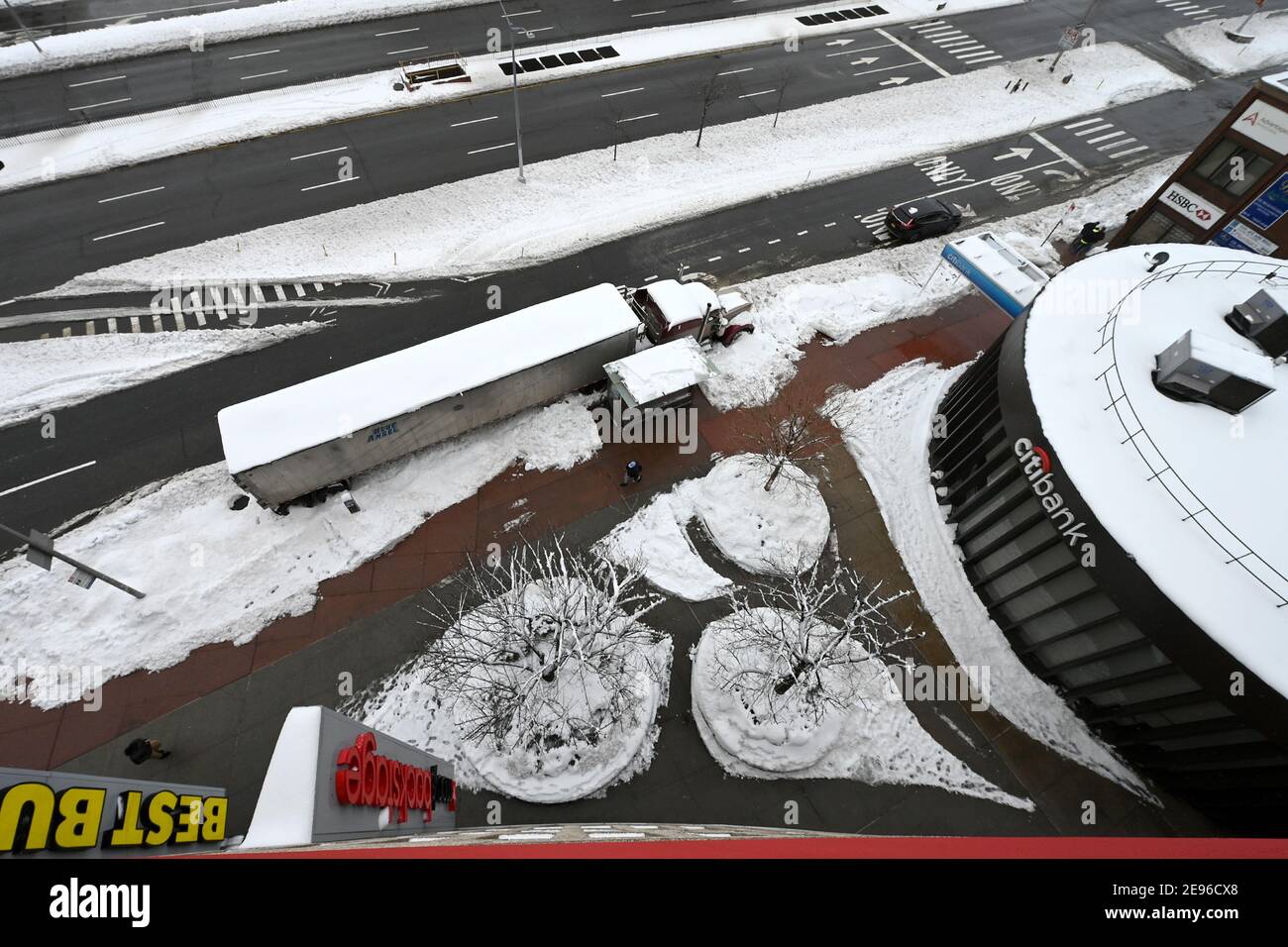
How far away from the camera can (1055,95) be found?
4459cm

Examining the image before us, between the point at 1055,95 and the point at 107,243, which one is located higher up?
the point at 1055,95

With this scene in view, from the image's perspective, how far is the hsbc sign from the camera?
29266 mm

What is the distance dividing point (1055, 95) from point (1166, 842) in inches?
2200

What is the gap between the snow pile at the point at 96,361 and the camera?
23.8m

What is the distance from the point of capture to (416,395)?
21.3 m

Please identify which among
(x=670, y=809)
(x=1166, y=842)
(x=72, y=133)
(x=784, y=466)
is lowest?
(x=670, y=809)

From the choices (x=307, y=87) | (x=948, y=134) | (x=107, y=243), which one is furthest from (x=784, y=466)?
(x=307, y=87)

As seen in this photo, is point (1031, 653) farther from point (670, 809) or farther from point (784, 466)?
point (670, 809)

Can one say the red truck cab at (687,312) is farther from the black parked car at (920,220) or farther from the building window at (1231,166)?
the building window at (1231,166)

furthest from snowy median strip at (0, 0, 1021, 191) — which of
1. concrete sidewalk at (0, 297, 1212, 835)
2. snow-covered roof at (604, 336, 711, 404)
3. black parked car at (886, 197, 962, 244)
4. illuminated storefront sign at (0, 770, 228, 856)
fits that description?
illuminated storefront sign at (0, 770, 228, 856)

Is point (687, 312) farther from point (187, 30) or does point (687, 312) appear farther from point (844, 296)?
point (187, 30)
